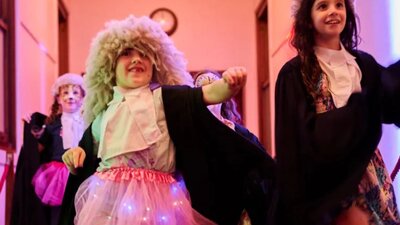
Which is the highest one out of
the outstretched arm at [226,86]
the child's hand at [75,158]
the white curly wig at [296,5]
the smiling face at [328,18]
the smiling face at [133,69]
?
the white curly wig at [296,5]

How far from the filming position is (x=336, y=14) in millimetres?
2037

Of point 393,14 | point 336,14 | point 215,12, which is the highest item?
point 215,12

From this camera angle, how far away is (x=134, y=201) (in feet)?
6.52

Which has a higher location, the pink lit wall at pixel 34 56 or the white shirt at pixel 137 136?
the pink lit wall at pixel 34 56

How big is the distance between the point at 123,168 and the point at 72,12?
18.3ft

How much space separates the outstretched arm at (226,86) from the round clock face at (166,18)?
5.29m

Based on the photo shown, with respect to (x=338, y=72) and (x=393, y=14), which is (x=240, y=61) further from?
(x=338, y=72)

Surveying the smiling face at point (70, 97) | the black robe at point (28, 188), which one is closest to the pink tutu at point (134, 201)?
the black robe at point (28, 188)

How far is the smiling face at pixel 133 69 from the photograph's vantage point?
2.20 meters

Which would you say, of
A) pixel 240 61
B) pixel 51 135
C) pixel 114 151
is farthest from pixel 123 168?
pixel 240 61

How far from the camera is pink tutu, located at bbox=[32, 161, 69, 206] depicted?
11.2 ft

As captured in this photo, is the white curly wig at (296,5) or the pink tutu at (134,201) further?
the white curly wig at (296,5)

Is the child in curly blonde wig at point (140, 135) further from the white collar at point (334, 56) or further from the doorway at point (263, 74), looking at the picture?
the doorway at point (263, 74)

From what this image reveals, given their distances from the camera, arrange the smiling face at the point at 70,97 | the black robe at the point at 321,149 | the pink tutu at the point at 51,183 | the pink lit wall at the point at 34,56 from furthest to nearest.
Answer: the pink lit wall at the point at 34,56
the smiling face at the point at 70,97
the pink tutu at the point at 51,183
the black robe at the point at 321,149
